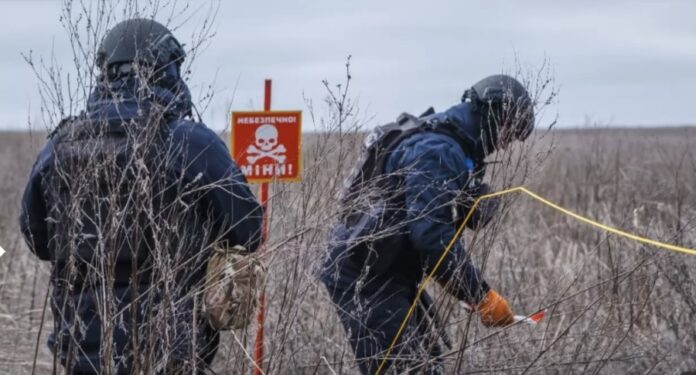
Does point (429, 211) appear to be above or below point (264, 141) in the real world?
below

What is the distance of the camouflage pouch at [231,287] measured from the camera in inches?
201

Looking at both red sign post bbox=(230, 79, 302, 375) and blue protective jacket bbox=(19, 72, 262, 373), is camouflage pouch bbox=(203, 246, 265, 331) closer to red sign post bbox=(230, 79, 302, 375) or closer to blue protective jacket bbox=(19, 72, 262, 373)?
blue protective jacket bbox=(19, 72, 262, 373)

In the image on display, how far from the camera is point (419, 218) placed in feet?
18.8

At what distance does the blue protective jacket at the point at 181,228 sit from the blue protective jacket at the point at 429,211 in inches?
24.2

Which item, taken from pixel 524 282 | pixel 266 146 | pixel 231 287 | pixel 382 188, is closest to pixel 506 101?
pixel 382 188

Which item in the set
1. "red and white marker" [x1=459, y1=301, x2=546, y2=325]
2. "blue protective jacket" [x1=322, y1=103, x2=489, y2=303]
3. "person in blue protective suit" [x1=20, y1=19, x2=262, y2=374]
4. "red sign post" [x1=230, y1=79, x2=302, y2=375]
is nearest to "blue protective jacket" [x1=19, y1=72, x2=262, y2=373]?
"person in blue protective suit" [x1=20, y1=19, x2=262, y2=374]

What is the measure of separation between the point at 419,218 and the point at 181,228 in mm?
1102

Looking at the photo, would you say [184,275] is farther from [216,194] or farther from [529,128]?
[529,128]

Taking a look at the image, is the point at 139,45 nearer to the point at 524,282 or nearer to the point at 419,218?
the point at 419,218

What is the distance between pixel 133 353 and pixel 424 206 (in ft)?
5.21

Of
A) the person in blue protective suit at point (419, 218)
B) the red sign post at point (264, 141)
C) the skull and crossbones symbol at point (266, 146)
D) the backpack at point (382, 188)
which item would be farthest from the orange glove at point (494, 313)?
the skull and crossbones symbol at point (266, 146)

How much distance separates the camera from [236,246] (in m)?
5.39

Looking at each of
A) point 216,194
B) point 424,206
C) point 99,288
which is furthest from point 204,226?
point 424,206

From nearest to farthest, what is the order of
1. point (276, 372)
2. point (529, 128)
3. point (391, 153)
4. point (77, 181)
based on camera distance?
point (77, 181)
point (276, 372)
point (529, 128)
point (391, 153)
